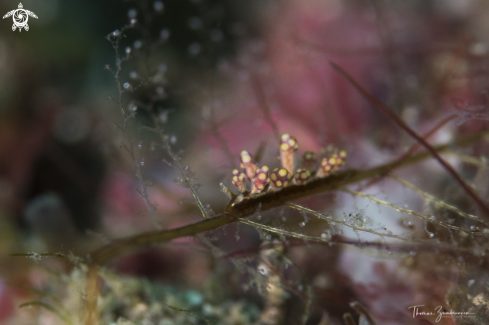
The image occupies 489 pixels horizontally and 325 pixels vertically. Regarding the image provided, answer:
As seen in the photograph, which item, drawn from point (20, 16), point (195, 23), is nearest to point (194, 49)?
point (195, 23)

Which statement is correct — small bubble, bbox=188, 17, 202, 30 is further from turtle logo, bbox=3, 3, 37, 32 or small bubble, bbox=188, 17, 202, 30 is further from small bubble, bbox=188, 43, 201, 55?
turtle logo, bbox=3, 3, 37, 32

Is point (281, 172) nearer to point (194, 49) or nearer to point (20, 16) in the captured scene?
point (194, 49)

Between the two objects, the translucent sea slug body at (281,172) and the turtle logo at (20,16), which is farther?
the turtle logo at (20,16)

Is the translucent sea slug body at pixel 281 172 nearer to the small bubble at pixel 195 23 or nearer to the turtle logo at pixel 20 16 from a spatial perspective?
the small bubble at pixel 195 23

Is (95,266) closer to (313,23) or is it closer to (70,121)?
(70,121)

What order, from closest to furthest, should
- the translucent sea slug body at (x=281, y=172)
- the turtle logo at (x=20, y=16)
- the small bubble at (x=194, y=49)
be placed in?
the translucent sea slug body at (x=281, y=172) → the turtle logo at (x=20, y=16) → the small bubble at (x=194, y=49)

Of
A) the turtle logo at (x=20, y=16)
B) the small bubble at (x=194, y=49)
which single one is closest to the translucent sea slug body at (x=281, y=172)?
the small bubble at (x=194, y=49)

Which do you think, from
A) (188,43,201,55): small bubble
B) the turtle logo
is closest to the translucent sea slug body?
(188,43,201,55): small bubble
